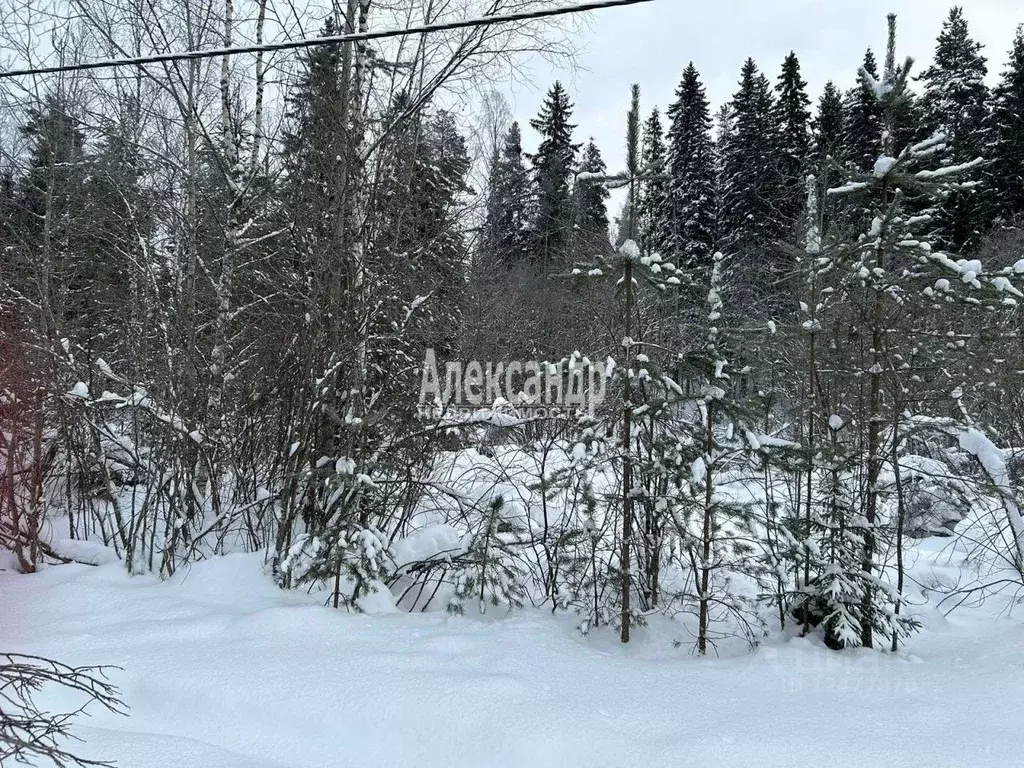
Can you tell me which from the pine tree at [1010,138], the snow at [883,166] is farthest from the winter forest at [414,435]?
the pine tree at [1010,138]

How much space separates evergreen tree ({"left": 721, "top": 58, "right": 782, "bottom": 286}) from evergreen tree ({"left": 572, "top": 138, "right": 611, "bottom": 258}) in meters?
4.82

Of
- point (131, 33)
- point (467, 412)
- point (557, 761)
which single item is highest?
point (131, 33)

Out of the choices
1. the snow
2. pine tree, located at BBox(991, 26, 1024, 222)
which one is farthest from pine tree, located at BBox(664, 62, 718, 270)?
the snow

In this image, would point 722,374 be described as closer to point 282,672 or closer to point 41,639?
point 282,672

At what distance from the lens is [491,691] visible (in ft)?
10.3

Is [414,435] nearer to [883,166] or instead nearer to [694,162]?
[883,166]

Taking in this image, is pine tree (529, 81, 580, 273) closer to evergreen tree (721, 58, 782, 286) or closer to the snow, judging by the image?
evergreen tree (721, 58, 782, 286)

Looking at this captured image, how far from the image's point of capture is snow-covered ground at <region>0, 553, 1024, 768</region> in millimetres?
2719

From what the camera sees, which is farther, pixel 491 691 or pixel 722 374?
pixel 722 374

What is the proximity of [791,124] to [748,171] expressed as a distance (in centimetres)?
368

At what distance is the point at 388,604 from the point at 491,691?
1.66m

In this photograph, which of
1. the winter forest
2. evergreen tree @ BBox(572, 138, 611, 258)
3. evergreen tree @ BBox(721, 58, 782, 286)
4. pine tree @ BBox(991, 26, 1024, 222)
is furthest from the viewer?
evergreen tree @ BBox(721, 58, 782, 286)

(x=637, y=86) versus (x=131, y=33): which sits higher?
(x=131, y=33)

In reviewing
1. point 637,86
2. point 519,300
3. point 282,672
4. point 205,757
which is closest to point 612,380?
point 637,86
